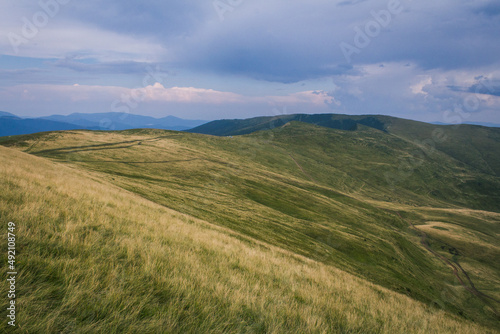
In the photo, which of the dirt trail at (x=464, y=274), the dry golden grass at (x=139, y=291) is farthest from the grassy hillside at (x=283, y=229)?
the dirt trail at (x=464, y=274)

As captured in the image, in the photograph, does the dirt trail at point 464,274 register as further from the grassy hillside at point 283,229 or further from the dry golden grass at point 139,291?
the dry golden grass at point 139,291

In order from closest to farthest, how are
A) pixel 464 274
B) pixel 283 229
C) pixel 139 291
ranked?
pixel 139 291 → pixel 283 229 → pixel 464 274

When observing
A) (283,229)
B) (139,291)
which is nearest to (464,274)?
(283,229)

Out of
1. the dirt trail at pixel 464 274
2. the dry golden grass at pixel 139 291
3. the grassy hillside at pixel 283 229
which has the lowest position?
the dirt trail at pixel 464 274

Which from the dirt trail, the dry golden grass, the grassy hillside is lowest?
the dirt trail

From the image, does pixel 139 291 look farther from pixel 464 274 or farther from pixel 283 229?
pixel 464 274

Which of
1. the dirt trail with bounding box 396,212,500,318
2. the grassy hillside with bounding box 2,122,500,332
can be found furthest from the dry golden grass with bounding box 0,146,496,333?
the dirt trail with bounding box 396,212,500,318

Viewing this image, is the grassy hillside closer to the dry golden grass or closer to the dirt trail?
the dry golden grass

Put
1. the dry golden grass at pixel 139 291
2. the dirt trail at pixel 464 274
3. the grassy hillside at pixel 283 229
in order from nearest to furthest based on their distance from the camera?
the dry golden grass at pixel 139 291 < the grassy hillside at pixel 283 229 < the dirt trail at pixel 464 274

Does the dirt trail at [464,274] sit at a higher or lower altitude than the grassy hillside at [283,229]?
lower

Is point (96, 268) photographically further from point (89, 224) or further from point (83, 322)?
point (89, 224)

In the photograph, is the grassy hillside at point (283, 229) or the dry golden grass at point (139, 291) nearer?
the dry golden grass at point (139, 291)

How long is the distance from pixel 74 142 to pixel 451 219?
168 meters

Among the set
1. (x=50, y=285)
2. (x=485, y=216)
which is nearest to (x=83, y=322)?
(x=50, y=285)
